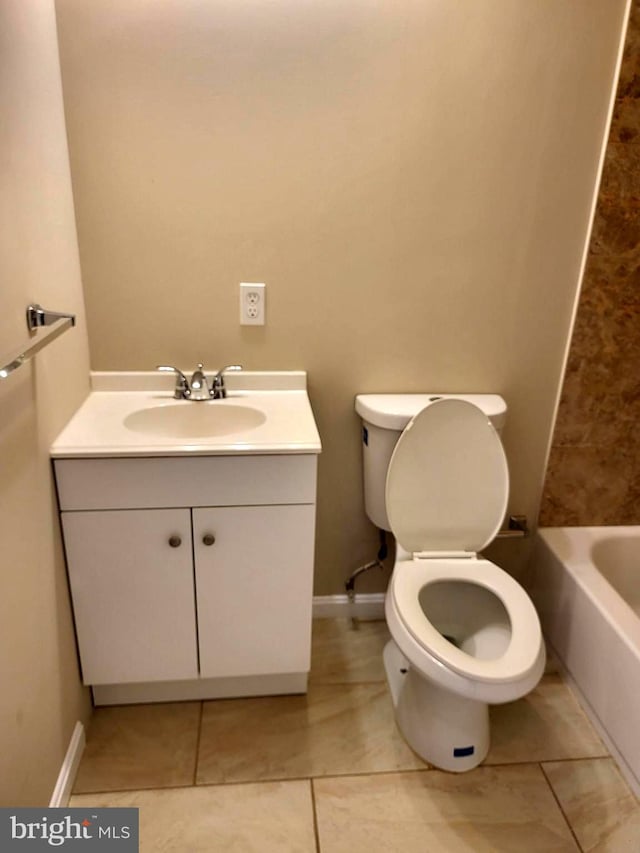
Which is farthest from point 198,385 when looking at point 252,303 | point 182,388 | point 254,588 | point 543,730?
point 543,730

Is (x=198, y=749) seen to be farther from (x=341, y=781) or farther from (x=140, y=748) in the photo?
(x=341, y=781)

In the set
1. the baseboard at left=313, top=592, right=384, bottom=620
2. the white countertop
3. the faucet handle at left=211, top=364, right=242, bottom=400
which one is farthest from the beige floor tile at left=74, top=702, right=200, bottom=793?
the faucet handle at left=211, top=364, right=242, bottom=400

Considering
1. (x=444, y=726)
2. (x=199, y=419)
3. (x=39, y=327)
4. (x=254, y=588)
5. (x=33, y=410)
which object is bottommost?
(x=444, y=726)

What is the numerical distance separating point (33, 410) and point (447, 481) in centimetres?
102

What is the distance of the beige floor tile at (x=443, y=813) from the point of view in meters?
1.33

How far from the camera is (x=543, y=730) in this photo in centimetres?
162

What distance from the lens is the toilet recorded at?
1480 mm

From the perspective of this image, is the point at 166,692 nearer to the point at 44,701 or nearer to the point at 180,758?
the point at 180,758

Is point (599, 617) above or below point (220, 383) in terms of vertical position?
below

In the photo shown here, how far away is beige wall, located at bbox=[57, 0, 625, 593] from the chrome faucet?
2.3 inches

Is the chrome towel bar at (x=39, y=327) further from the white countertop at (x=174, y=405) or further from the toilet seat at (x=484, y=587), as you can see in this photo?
the toilet seat at (x=484, y=587)

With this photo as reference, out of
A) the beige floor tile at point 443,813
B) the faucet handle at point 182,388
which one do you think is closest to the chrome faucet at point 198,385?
the faucet handle at point 182,388

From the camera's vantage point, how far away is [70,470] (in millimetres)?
1345

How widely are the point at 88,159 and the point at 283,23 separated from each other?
576mm
